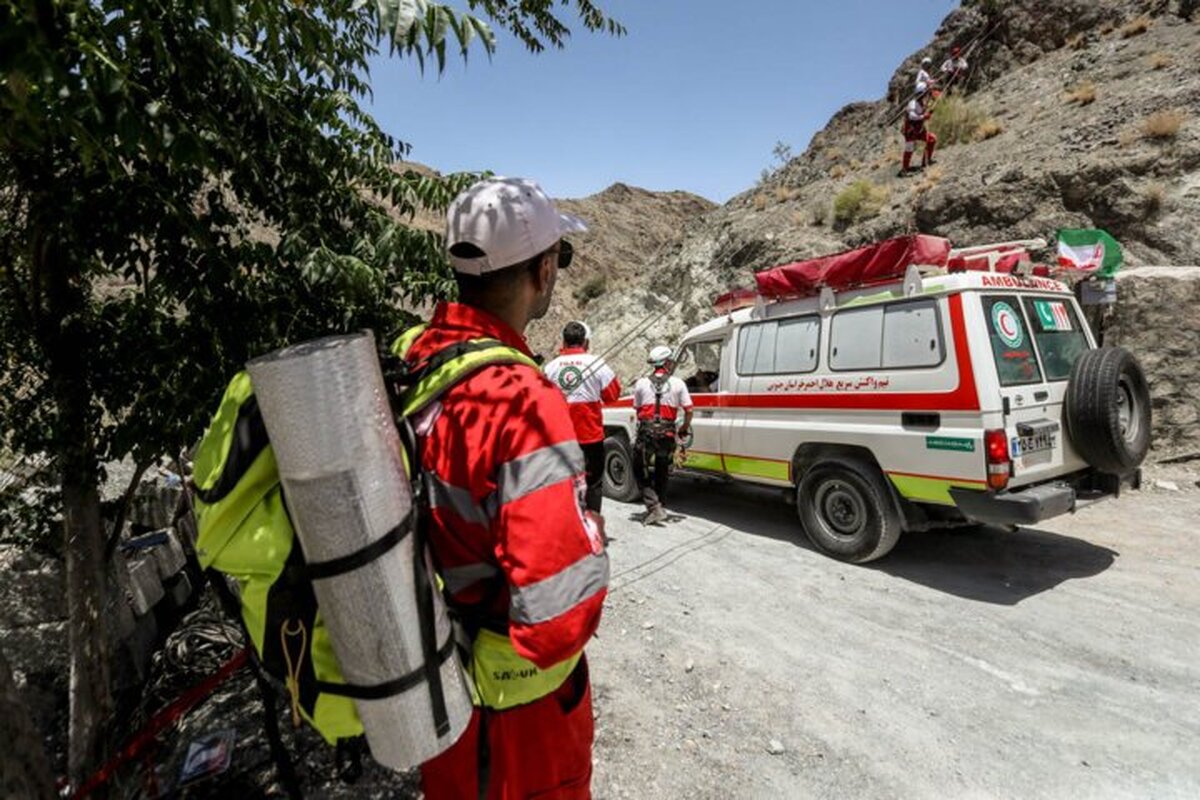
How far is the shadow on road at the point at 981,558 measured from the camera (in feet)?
14.8

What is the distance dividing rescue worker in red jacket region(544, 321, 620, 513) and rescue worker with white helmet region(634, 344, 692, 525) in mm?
1020

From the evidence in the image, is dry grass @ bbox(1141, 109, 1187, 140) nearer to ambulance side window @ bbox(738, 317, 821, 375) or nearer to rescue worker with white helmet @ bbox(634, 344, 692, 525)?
ambulance side window @ bbox(738, 317, 821, 375)

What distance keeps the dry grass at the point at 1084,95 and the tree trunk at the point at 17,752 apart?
18.0 m

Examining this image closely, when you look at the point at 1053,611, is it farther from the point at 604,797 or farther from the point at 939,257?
the point at 604,797

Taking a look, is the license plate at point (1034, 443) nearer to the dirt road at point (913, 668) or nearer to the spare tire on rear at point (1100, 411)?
the spare tire on rear at point (1100, 411)

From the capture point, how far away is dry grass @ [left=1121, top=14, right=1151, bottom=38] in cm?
1528

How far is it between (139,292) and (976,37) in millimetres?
27886

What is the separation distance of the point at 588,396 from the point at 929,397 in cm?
262

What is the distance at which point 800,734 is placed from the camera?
2.92 metres

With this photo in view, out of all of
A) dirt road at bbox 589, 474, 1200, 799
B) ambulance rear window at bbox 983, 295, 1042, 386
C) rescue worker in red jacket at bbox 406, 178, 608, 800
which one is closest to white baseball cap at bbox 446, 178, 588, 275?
rescue worker in red jacket at bbox 406, 178, 608, 800

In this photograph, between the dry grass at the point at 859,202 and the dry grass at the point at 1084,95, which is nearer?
the dry grass at the point at 1084,95

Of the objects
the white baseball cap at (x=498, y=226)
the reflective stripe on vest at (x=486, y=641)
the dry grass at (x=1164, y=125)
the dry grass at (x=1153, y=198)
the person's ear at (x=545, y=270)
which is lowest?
the reflective stripe on vest at (x=486, y=641)

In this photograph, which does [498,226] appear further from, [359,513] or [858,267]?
[858,267]

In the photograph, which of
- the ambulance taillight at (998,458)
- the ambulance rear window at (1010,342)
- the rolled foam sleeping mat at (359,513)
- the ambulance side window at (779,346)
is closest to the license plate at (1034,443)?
the ambulance taillight at (998,458)
